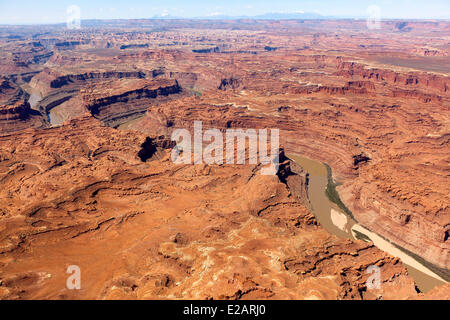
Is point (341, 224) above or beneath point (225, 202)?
beneath

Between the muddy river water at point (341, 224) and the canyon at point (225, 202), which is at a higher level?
the canyon at point (225, 202)

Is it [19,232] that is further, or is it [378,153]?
[378,153]

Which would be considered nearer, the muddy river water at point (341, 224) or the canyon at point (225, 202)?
the canyon at point (225, 202)

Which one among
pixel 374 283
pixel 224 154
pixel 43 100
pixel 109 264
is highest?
pixel 43 100

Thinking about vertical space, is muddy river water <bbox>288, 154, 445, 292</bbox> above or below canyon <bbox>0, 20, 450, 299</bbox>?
below

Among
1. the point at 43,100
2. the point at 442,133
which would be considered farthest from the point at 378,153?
the point at 43,100

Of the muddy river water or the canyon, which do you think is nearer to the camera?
the canyon

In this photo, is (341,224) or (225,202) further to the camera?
(341,224)
